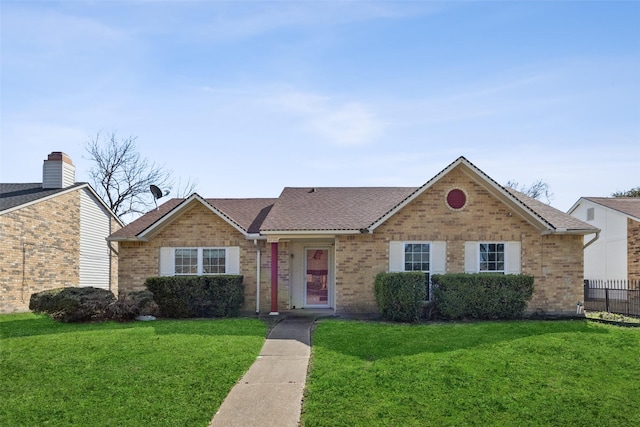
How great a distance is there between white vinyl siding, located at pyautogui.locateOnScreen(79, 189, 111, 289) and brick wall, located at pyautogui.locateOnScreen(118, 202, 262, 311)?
7.35m

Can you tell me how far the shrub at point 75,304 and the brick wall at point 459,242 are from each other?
278 inches

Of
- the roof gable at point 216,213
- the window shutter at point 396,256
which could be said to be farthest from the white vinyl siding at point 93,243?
the window shutter at point 396,256

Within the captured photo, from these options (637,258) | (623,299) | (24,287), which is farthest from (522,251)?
(24,287)

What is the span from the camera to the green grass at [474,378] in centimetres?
916

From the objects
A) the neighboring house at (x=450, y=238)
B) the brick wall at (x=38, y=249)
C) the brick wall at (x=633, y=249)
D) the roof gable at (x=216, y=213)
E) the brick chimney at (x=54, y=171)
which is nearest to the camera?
the neighboring house at (x=450, y=238)

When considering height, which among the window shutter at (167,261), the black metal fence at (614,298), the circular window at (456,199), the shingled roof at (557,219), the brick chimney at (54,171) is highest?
the brick chimney at (54,171)

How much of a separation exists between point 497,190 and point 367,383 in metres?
10.3

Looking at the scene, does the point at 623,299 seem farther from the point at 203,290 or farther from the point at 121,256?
the point at 121,256

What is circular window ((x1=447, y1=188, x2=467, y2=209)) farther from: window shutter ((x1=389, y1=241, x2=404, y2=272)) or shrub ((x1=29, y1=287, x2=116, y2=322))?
shrub ((x1=29, y1=287, x2=116, y2=322))

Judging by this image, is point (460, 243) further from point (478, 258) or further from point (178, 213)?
point (178, 213)

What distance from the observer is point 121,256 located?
→ 2077 centimetres

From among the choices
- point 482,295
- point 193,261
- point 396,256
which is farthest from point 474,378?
point 193,261

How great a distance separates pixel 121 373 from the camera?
35.5ft

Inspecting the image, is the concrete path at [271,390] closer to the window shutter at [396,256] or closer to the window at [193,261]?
the window shutter at [396,256]
